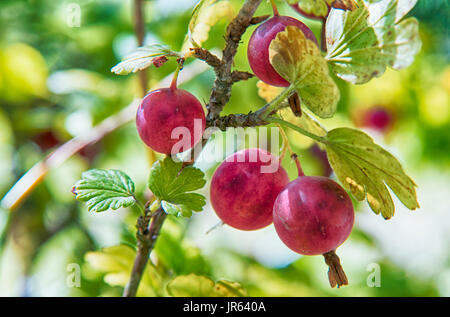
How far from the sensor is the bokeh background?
1311 millimetres

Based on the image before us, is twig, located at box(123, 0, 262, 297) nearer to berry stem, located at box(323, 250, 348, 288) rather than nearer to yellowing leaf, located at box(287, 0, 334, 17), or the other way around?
yellowing leaf, located at box(287, 0, 334, 17)

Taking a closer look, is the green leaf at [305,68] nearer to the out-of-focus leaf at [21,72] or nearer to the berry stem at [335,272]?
the berry stem at [335,272]

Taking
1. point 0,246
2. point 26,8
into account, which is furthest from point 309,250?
point 26,8

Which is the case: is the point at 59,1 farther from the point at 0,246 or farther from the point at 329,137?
the point at 329,137

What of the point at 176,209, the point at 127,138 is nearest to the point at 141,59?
the point at 176,209

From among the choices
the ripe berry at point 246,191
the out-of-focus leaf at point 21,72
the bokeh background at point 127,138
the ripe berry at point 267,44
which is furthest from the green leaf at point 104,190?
the out-of-focus leaf at point 21,72

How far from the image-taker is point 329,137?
0.57 m

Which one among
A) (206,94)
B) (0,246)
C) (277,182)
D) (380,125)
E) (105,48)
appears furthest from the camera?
(380,125)

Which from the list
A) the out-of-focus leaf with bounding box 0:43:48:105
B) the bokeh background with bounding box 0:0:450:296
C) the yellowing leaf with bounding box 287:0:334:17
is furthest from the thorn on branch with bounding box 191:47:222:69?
the out-of-focus leaf with bounding box 0:43:48:105

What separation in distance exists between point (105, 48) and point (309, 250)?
1.19m

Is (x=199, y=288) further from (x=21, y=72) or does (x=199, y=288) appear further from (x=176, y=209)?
(x=21, y=72)

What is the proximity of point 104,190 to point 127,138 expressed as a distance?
0.95 metres

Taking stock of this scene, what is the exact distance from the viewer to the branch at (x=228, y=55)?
Result: 545 mm

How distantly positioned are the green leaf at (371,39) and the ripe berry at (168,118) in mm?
179
